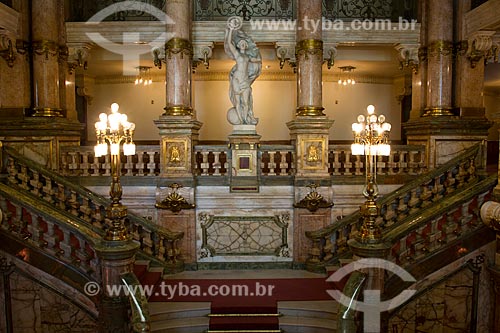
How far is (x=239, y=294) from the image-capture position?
7.04 m

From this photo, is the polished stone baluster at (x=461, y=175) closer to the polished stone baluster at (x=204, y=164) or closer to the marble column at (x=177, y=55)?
the polished stone baluster at (x=204, y=164)

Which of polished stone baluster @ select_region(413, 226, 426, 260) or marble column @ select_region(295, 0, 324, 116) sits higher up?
marble column @ select_region(295, 0, 324, 116)

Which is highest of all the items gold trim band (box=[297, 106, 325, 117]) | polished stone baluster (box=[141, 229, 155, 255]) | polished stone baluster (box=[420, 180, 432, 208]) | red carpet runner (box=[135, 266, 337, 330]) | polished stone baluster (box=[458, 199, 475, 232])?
gold trim band (box=[297, 106, 325, 117])

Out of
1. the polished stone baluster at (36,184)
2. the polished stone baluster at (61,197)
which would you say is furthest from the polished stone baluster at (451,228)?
the polished stone baluster at (36,184)

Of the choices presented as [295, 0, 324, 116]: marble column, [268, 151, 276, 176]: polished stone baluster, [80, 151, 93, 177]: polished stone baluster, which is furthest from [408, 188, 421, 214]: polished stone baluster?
[80, 151, 93, 177]: polished stone baluster

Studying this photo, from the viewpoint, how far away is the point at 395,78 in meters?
14.0

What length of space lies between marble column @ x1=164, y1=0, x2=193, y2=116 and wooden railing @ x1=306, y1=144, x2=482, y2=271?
132 inches

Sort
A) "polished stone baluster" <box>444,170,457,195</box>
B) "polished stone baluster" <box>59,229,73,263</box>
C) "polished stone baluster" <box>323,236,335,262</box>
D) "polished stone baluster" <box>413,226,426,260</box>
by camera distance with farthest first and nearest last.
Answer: "polished stone baluster" <box>323,236,335,262</box> < "polished stone baluster" <box>444,170,457,195</box> < "polished stone baluster" <box>413,226,426,260</box> < "polished stone baluster" <box>59,229,73,263</box>

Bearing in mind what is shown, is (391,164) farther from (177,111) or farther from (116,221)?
(116,221)

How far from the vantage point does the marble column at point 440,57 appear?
9.06 m

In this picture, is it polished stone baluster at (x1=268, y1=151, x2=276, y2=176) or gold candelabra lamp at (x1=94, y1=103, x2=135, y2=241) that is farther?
polished stone baluster at (x1=268, y1=151, x2=276, y2=176)

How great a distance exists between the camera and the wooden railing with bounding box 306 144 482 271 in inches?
298

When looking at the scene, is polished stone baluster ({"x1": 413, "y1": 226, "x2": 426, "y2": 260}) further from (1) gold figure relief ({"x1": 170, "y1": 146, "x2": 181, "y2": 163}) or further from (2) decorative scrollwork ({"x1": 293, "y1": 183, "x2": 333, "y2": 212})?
(1) gold figure relief ({"x1": 170, "y1": 146, "x2": 181, "y2": 163})

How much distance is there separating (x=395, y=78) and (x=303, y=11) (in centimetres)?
624
